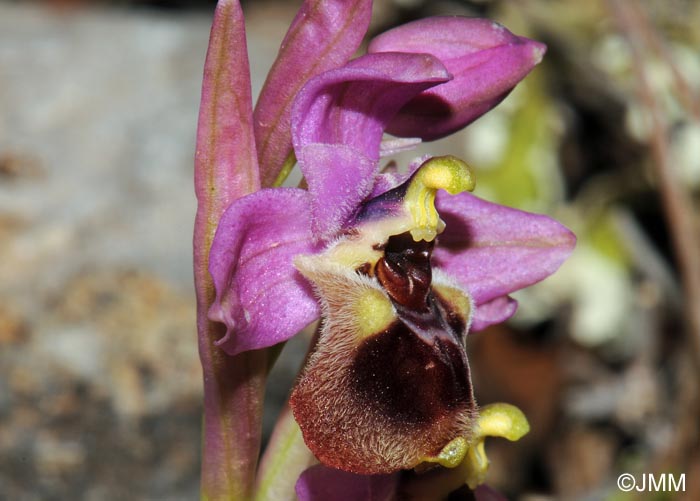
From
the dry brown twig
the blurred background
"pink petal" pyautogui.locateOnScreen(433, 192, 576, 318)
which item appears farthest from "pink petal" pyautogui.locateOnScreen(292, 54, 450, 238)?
the dry brown twig

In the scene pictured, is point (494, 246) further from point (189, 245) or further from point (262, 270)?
point (189, 245)

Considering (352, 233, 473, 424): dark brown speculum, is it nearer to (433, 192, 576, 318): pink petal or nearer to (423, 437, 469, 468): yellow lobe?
(423, 437, 469, 468): yellow lobe

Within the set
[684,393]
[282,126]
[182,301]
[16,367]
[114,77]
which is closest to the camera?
[282,126]

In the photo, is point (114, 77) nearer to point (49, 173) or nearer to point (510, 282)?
point (49, 173)

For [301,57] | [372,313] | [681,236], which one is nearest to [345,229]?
[372,313]

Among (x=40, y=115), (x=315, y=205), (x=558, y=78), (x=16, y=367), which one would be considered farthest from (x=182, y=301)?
(x=558, y=78)

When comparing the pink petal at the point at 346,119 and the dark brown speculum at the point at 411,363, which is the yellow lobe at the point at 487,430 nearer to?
the dark brown speculum at the point at 411,363
